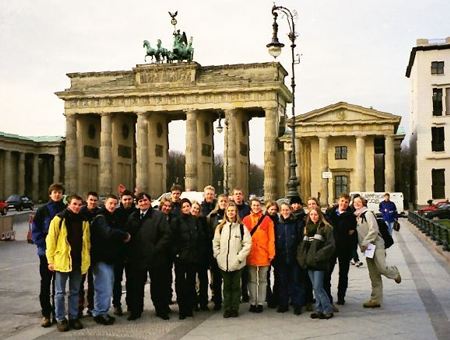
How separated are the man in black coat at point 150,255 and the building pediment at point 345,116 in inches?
1953

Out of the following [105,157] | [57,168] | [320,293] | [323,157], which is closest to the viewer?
[320,293]

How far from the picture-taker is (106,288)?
34.2 feet

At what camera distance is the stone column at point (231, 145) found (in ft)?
202

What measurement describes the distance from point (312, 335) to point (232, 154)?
5285cm

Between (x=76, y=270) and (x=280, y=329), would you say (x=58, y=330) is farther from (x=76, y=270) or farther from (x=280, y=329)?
(x=280, y=329)

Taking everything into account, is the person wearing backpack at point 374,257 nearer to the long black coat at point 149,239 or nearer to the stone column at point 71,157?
the long black coat at point 149,239

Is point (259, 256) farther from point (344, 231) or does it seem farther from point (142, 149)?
point (142, 149)

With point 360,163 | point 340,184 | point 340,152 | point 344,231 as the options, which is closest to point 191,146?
point 340,152

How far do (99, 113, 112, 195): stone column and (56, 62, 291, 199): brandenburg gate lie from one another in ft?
0.37

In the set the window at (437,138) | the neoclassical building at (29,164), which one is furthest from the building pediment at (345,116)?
the neoclassical building at (29,164)

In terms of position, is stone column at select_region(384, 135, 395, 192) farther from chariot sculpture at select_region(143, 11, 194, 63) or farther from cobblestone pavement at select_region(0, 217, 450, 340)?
cobblestone pavement at select_region(0, 217, 450, 340)

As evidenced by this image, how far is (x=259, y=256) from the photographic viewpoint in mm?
11180

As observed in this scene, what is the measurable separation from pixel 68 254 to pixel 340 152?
Answer: 54.8 metres

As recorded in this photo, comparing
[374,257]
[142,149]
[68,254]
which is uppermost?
[142,149]
